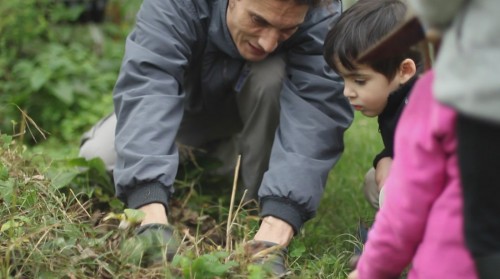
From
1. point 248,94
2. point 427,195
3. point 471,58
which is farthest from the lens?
point 248,94

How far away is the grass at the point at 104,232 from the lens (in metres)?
2.37

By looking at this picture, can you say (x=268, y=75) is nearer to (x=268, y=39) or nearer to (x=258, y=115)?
(x=258, y=115)

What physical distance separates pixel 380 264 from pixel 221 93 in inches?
64.7

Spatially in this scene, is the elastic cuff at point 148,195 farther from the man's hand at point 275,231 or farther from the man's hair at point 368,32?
the man's hair at point 368,32

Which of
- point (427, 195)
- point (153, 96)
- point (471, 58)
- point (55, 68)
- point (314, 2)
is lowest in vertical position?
point (55, 68)

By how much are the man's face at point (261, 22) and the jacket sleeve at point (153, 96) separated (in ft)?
0.59

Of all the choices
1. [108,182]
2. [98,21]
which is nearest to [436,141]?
[108,182]

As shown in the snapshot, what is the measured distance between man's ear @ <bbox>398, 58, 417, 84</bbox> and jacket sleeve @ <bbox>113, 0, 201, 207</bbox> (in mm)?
767

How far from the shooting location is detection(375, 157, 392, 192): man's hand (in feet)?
9.70

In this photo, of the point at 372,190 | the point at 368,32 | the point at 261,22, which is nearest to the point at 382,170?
the point at 372,190

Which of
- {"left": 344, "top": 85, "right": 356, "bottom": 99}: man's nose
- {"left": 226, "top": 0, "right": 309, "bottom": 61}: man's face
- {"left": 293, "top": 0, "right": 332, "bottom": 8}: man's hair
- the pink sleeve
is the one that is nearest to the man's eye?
{"left": 226, "top": 0, "right": 309, "bottom": 61}: man's face

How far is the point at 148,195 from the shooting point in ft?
9.12

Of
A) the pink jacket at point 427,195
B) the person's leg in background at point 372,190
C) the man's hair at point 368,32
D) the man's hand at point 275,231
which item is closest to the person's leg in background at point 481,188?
the pink jacket at point 427,195

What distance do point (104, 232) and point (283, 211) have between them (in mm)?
610
